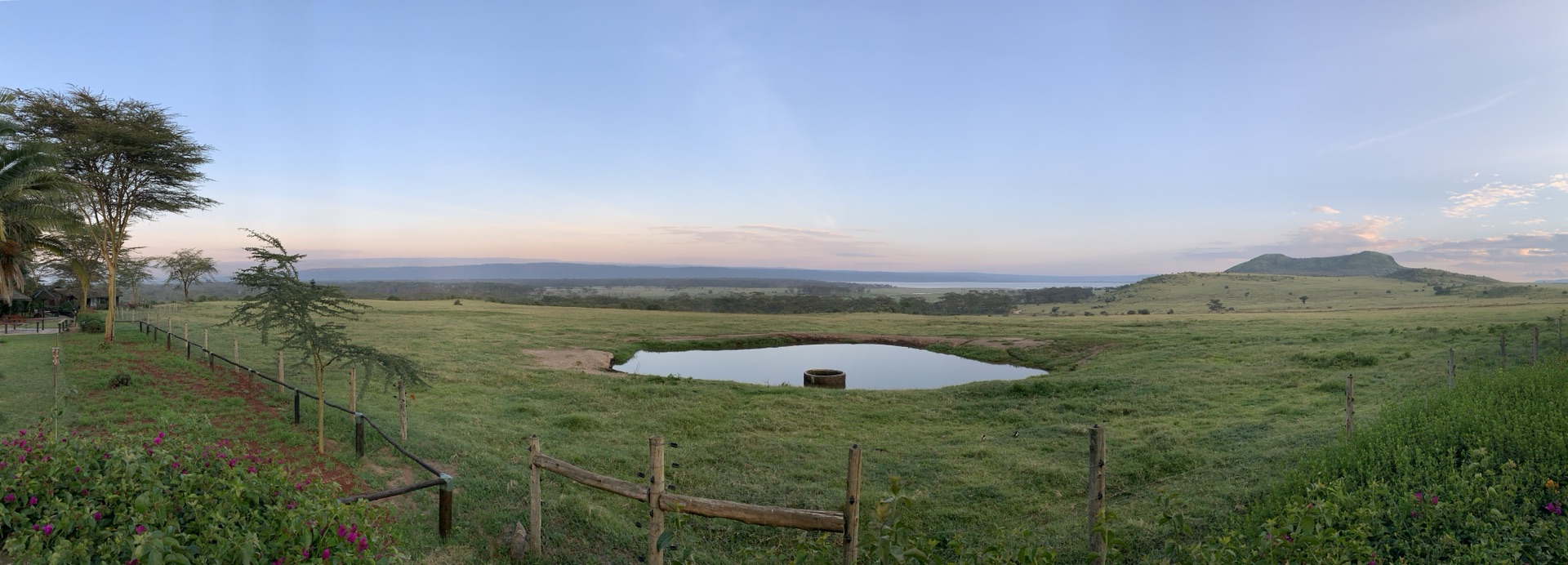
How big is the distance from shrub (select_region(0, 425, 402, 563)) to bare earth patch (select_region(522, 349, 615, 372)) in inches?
881

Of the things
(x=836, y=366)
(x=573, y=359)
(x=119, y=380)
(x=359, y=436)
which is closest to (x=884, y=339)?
(x=836, y=366)

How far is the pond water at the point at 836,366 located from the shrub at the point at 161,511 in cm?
2476

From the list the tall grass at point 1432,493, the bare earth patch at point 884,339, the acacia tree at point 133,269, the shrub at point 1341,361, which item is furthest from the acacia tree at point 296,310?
the acacia tree at point 133,269

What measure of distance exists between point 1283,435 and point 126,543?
15.4 metres

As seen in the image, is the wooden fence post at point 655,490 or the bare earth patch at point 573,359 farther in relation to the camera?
the bare earth patch at point 573,359

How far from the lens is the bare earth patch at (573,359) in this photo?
27.4 metres

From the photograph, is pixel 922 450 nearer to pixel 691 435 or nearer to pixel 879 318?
pixel 691 435

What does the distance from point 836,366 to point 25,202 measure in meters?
32.5

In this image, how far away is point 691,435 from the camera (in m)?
15.1

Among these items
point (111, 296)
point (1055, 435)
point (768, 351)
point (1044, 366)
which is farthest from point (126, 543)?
point (768, 351)

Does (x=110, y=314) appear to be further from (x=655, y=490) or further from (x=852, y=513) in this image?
(x=852, y=513)

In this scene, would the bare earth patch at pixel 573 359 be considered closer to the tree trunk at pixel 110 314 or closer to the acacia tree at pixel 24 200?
the tree trunk at pixel 110 314

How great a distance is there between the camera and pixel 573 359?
98.4 ft

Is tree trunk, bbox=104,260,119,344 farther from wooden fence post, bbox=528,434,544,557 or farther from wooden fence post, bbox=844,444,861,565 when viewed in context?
wooden fence post, bbox=844,444,861,565
